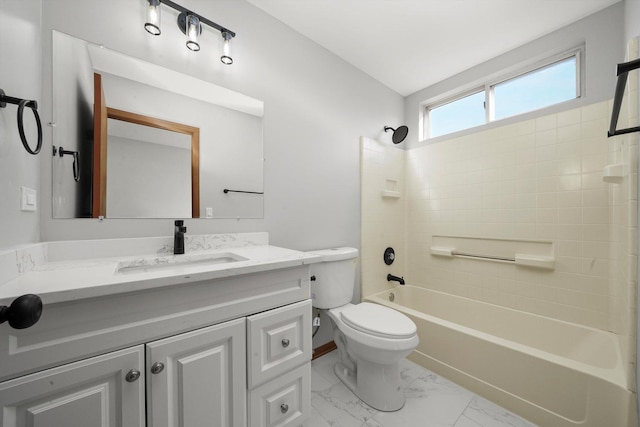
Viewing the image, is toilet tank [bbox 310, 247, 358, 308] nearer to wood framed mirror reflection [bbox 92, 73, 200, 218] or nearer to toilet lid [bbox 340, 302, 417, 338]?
toilet lid [bbox 340, 302, 417, 338]

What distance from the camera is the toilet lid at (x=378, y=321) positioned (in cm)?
131

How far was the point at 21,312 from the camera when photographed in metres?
0.42

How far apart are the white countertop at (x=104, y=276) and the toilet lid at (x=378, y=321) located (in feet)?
1.89

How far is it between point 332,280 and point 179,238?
3.15ft

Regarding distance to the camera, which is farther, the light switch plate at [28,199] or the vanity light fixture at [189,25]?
the vanity light fixture at [189,25]

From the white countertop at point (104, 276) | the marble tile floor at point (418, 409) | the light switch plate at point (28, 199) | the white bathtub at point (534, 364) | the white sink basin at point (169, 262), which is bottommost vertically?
the marble tile floor at point (418, 409)

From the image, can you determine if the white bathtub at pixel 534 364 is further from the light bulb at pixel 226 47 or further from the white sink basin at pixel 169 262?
the light bulb at pixel 226 47

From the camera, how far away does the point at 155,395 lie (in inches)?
29.0

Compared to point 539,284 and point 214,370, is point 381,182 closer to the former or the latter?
point 539,284

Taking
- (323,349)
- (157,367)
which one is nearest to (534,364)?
(323,349)

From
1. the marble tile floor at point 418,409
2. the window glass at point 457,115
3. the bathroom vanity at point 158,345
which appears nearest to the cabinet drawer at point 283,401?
the bathroom vanity at point 158,345

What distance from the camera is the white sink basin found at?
102 centimetres

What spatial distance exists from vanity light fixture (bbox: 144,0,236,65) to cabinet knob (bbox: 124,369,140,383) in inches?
56.8

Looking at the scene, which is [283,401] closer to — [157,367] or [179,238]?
[157,367]
